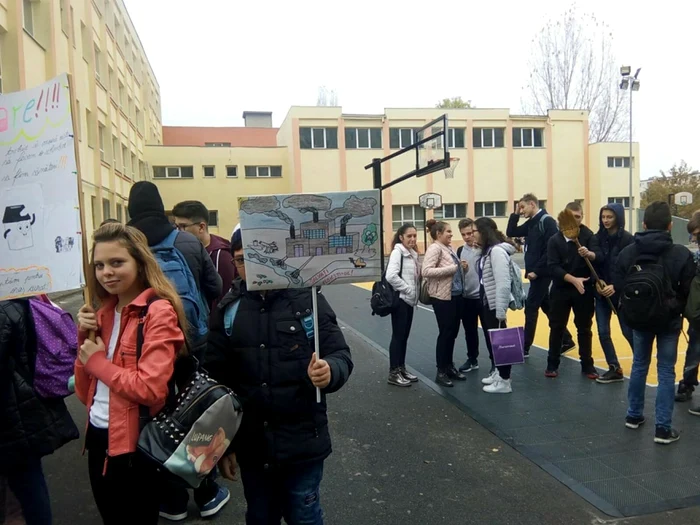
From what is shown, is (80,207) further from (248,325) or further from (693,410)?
(693,410)

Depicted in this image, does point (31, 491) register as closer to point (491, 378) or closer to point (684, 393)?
point (491, 378)

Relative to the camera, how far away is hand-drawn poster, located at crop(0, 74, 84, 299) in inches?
90.2

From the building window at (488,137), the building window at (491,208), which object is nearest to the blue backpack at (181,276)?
the building window at (491,208)

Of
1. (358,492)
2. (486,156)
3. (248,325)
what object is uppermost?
(486,156)

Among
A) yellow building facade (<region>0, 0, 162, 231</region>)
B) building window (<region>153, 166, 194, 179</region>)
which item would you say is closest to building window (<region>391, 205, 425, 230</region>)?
building window (<region>153, 166, 194, 179</region>)

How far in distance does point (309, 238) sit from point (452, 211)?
3852 centimetres

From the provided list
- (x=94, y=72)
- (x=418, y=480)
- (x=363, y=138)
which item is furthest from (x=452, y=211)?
(x=418, y=480)

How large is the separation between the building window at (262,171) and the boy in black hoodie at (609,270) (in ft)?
114

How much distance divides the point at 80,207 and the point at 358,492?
105 inches

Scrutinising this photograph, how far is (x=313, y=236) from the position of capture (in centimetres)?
245

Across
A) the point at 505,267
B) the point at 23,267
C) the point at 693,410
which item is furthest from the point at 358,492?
the point at 693,410

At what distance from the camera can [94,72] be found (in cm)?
2380

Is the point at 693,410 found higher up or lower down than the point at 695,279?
lower down

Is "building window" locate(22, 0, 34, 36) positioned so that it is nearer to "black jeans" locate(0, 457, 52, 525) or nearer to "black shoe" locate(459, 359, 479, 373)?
"black shoe" locate(459, 359, 479, 373)
